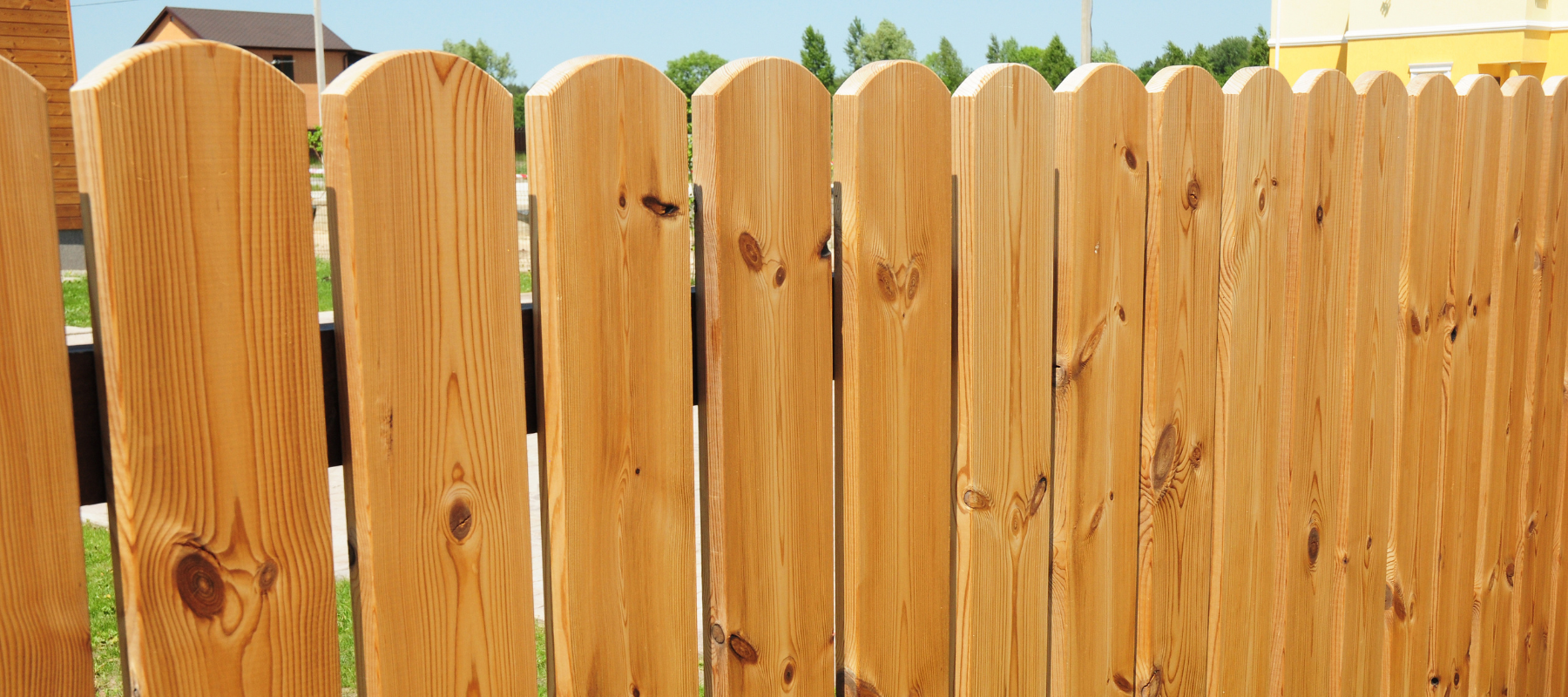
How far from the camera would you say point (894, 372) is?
1422mm

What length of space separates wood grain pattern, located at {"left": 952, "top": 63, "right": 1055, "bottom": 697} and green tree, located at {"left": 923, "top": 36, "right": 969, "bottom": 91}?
8068 cm

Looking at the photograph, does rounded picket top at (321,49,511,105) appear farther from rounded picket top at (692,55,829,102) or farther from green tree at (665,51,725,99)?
green tree at (665,51,725,99)

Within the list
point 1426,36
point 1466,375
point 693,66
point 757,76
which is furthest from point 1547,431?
point 693,66

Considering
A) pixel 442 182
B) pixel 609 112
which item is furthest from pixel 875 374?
pixel 442 182

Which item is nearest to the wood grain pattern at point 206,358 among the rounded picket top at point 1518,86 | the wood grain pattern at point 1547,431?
the rounded picket top at point 1518,86

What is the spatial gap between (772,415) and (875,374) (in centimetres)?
16

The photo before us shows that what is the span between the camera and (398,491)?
1.07 metres

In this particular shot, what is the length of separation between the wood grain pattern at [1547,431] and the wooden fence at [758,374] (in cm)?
35

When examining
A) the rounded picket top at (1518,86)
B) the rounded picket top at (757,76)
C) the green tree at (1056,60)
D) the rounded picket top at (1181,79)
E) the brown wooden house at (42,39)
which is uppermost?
the green tree at (1056,60)

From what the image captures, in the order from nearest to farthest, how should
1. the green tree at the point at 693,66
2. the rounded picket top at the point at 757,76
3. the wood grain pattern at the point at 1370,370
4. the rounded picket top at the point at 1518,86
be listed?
1. the rounded picket top at the point at 757,76
2. the wood grain pattern at the point at 1370,370
3. the rounded picket top at the point at 1518,86
4. the green tree at the point at 693,66

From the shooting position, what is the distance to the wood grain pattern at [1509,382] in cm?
243

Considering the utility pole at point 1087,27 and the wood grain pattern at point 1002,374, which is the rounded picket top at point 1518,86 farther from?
the utility pole at point 1087,27

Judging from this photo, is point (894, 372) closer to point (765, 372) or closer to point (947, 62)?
point (765, 372)

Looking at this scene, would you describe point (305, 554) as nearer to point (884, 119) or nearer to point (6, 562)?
point (6, 562)
